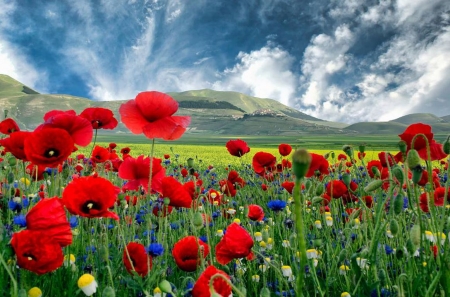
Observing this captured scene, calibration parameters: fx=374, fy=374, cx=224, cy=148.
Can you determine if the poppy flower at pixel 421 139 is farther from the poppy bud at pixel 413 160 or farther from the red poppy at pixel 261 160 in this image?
the red poppy at pixel 261 160

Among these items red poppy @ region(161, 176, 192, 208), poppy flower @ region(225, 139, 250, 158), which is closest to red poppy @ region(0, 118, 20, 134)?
red poppy @ region(161, 176, 192, 208)

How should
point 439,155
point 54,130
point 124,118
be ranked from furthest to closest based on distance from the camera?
point 439,155, point 124,118, point 54,130

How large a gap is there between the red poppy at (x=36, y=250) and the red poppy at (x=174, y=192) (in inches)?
28.9

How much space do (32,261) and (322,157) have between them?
7.62 ft

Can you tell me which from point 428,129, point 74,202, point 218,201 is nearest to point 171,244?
point 218,201

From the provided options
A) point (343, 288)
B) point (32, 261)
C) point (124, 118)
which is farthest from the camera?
point (343, 288)

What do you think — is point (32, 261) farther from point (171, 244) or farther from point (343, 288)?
point (171, 244)

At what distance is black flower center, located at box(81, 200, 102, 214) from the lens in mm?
1526

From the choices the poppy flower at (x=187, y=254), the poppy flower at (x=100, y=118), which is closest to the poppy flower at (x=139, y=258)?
the poppy flower at (x=187, y=254)

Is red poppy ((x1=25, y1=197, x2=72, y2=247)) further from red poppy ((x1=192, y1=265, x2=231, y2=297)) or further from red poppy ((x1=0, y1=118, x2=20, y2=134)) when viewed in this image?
red poppy ((x1=0, y1=118, x2=20, y2=134))

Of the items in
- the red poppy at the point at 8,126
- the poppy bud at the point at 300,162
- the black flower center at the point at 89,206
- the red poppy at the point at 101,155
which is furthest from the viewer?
the red poppy at the point at 101,155

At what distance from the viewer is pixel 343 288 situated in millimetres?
2117

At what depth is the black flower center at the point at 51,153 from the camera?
1644 millimetres

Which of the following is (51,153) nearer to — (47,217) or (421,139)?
(47,217)
